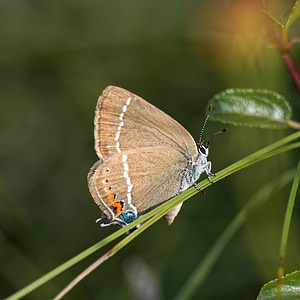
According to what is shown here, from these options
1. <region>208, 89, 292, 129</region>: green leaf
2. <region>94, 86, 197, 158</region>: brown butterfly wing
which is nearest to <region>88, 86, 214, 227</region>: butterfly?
<region>94, 86, 197, 158</region>: brown butterfly wing

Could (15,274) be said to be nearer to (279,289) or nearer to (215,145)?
(215,145)

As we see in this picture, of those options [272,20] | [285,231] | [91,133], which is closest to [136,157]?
[272,20]

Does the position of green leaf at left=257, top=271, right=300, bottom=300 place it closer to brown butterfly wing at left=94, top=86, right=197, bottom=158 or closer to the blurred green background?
brown butterfly wing at left=94, top=86, right=197, bottom=158

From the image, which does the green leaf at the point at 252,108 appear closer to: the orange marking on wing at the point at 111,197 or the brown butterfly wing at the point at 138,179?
the brown butterfly wing at the point at 138,179

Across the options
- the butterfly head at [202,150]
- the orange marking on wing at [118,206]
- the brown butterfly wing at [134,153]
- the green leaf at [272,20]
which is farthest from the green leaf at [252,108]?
the orange marking on wing at [118,206]

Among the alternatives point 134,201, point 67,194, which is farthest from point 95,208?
point 134,201

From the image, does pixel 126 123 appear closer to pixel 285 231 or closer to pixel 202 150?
pixel 202 150
